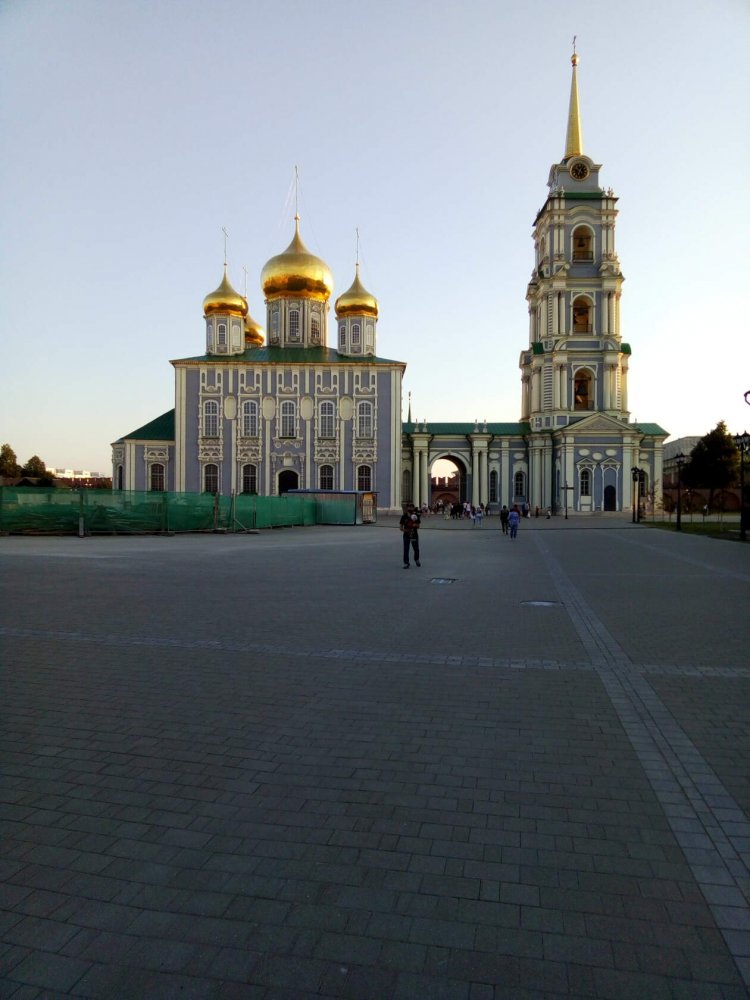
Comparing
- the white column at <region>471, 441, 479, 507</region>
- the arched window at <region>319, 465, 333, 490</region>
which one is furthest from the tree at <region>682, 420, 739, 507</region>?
the arched window at <region>319, 465, 333, 490</region>

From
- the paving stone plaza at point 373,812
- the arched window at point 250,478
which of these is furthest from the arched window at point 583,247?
the paving stone plaza at point 373,812

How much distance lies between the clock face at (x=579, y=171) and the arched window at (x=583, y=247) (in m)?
4.85

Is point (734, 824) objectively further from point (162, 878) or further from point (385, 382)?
point (385, 382)

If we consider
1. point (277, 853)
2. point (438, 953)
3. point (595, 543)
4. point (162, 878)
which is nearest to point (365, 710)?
point (277, 853)

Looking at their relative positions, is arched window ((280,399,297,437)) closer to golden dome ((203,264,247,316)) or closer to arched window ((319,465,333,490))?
arched window ((319,465,333,490))

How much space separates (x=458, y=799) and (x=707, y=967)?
1598mm

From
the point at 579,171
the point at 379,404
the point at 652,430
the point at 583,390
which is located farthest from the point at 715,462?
the point at 379,404

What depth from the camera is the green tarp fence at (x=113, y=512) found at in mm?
28328

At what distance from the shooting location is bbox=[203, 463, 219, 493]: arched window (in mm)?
58375

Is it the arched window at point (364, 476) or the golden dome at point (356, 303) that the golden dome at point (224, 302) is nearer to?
the golden dome at point (356, 303)

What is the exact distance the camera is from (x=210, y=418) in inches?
2298

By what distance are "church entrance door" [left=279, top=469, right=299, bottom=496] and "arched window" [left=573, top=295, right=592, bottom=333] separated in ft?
96.6

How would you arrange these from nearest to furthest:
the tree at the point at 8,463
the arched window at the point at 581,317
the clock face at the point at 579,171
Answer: the clock face at the point at 579,171
the arched window at the point at 581,317
the tree at the point at 8,463

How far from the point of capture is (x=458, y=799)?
156 inches
